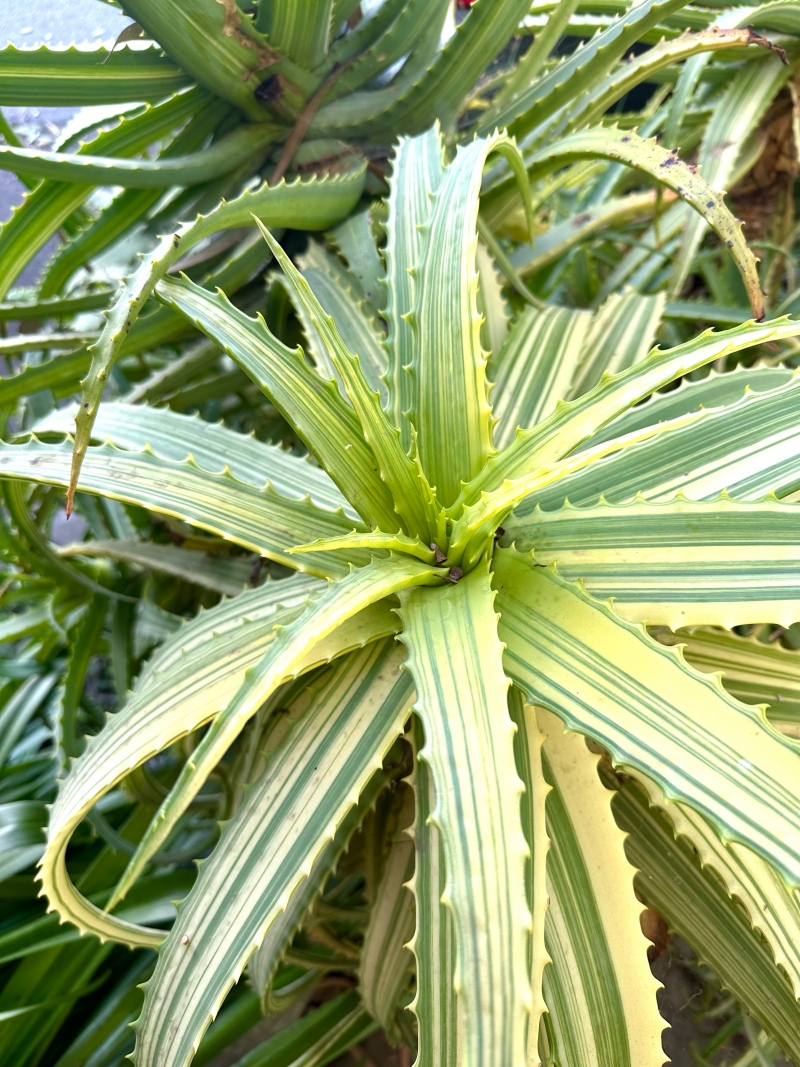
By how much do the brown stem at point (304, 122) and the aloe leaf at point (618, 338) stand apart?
0.36m

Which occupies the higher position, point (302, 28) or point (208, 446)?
point (302, 28)

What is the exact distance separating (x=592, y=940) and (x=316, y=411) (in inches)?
14.1

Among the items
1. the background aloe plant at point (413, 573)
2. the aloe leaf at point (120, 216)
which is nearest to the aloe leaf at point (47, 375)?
the background aloe plant at point (413, 573)

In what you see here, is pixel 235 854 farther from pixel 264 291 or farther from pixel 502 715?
pixel 264 291

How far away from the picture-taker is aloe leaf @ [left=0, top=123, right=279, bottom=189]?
54 cm

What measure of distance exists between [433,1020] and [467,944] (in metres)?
0.13

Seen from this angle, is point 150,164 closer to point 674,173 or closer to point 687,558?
point 674,173

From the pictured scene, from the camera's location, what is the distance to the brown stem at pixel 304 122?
0.65m

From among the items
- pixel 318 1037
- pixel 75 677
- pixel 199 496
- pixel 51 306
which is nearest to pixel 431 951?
pixel 199 496

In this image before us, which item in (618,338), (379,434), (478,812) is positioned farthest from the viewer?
(618,338)

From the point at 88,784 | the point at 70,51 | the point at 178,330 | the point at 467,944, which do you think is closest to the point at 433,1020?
the point at 467,944

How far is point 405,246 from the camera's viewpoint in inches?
19.6

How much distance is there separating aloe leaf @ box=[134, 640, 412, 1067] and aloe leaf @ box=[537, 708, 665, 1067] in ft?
0.36

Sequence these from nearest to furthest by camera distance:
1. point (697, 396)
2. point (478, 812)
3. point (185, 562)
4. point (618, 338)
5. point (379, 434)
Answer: point (478, 812), point (379, 434), point (697, 396), point (618, 338), point (185, 562)
